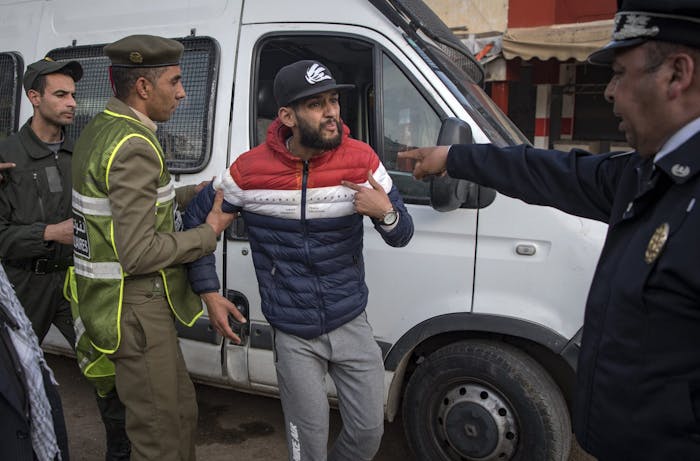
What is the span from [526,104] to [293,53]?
7.43 metres

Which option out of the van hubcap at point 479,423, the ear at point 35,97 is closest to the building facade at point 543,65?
the van hubcap at point 479,423

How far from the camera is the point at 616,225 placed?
5.29ft

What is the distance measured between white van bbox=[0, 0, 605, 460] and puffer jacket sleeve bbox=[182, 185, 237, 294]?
0.63 m

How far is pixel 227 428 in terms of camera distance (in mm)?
3885

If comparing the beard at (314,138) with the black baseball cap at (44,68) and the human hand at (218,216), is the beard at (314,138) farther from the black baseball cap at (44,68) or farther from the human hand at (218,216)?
the black baseball cap at (44,68)

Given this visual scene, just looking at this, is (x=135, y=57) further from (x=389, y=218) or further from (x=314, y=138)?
(x=389, y=218)

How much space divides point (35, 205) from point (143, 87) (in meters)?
1.11

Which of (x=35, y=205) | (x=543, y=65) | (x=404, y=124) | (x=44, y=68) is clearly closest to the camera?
(x=404, y=124)

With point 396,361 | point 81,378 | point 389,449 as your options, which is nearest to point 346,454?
point 396,361

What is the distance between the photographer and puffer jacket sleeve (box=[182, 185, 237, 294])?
2564 millimetres

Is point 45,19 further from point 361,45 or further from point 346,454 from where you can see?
point 346,454

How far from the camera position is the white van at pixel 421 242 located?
2.79m

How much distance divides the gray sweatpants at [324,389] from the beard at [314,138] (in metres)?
0.72

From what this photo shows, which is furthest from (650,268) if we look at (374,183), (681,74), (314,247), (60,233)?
(60,233)
